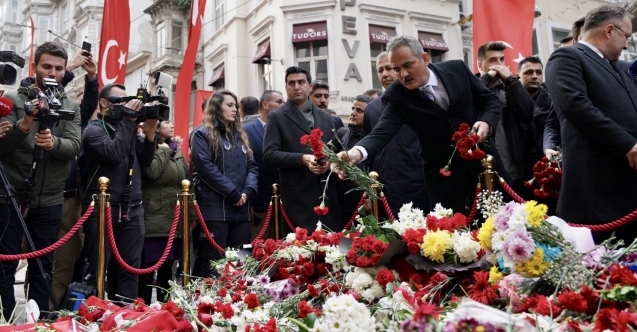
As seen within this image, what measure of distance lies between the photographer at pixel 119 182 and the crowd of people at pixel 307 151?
0.01 meters

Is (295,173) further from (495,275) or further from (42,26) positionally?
(42,26)

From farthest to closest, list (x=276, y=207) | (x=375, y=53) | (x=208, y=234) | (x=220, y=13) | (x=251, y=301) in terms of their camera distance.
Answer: (x=220, y=13) < (x=375, y=53) < (x=276, y=207) < (x=208, y=234) < (x=251, y=301)

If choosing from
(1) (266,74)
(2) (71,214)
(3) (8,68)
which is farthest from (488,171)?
(1) (266,74)

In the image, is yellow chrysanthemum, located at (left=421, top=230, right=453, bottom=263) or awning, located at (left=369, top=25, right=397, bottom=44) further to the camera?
awning, located at (left=369, top=25, right=397, bottom=44)

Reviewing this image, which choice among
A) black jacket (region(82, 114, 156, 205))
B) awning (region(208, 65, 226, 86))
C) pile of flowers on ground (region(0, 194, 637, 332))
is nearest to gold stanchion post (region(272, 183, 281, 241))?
black jacket (region(82, 114, 156, 205))

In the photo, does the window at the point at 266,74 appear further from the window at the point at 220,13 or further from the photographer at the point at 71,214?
the photographer at the point at 71,214

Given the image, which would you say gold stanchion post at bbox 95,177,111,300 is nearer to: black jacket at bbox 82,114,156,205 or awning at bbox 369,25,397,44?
black jacket at bbox 82,114,156,205

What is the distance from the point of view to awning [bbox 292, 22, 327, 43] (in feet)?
62.7

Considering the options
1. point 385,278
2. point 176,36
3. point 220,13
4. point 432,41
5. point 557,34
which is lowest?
point 385,278

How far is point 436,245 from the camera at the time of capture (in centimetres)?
246

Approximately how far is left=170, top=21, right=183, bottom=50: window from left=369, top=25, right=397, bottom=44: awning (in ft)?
36.3

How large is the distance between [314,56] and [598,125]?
16845 mm

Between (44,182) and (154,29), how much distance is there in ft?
84.3

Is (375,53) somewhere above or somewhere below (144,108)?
above
